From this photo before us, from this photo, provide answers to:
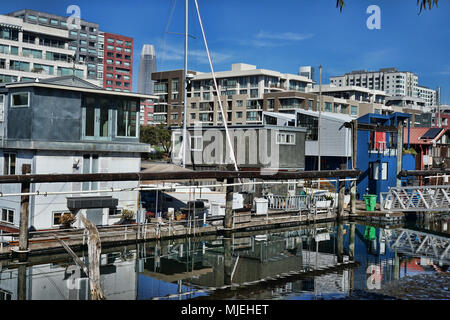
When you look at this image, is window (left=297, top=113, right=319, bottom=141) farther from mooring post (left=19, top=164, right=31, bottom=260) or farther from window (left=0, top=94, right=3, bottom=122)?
mooring post (left=19, top=164, right=31, bottom=260)

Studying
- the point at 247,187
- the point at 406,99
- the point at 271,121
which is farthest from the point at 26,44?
the point at 406,99

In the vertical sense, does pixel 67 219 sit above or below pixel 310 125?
below

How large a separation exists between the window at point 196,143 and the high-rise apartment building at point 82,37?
3789 inches

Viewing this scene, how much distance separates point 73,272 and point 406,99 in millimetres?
151682

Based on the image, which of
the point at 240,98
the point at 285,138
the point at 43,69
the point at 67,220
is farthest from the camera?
the point at 240,98

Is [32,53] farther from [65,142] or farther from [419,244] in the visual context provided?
[419,244]

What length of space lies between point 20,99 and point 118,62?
152588 millimetres

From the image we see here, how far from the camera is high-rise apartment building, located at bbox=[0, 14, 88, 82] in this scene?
302 feet

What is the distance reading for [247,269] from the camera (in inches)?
947

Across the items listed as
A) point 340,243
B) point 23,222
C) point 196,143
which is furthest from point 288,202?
point 23,222

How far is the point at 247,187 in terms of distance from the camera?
43625 millimetres

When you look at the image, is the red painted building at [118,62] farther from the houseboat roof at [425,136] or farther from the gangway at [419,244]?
the gangway at [419,244]

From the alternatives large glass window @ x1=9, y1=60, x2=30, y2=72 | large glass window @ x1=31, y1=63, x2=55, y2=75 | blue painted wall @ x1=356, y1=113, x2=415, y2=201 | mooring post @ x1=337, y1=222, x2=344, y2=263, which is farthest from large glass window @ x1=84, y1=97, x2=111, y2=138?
large glass window @ x1=9, y1=60, x2=30, y2=72
